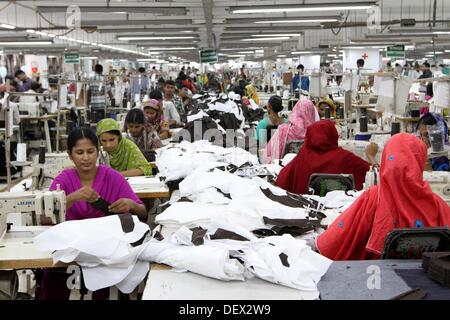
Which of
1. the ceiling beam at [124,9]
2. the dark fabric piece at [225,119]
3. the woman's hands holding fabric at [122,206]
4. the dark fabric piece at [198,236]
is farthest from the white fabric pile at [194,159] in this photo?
the ceiling beam at [124,9]

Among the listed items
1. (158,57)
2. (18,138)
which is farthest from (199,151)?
(158,57)

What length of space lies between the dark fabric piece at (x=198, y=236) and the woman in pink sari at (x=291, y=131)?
3.46 meters

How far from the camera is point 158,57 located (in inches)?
1377

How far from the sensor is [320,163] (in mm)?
4672

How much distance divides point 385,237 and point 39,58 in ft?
92.7

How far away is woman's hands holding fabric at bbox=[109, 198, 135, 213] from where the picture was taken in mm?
3494

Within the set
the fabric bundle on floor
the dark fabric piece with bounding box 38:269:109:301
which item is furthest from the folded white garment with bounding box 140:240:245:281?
the dark fabric piece with bounding box 38:269:109:301

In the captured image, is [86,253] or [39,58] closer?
[86,253]

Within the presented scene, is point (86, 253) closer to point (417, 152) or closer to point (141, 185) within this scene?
point (417, 152)

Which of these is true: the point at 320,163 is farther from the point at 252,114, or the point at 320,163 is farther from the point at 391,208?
the point at 252,114

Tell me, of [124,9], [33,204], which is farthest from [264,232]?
[124,9]

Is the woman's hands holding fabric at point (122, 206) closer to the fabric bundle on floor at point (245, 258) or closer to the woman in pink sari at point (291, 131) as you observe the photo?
the fabric bundle on floor at point (245, 258)

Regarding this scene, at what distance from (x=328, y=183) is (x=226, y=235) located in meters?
1.76
